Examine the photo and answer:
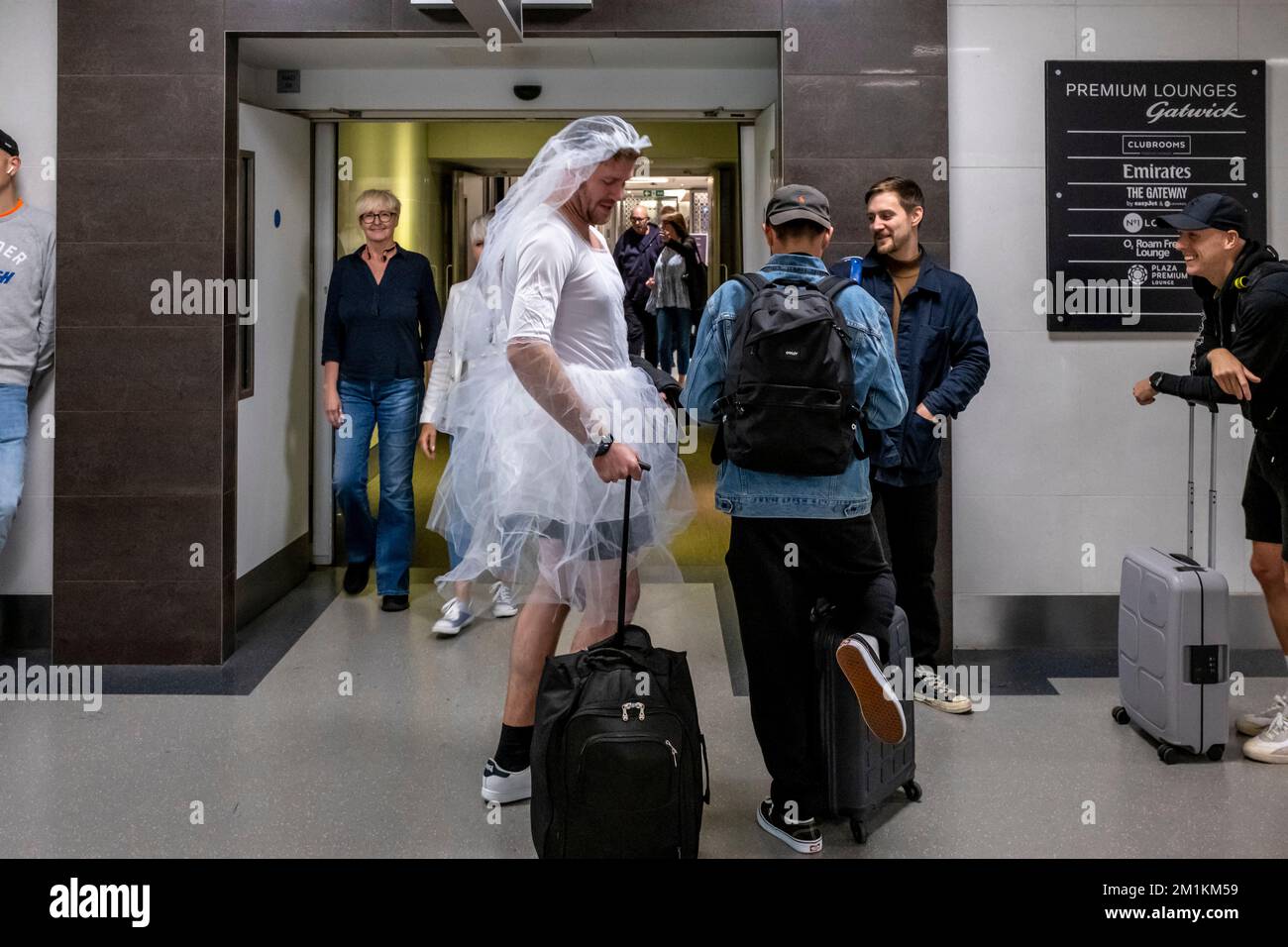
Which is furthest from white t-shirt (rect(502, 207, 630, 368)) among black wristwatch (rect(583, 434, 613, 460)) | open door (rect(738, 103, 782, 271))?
open door (rect(738, 103, 782, 271))

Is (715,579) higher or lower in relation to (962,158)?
lower

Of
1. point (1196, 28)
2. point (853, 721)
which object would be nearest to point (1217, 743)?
point (853, 721)

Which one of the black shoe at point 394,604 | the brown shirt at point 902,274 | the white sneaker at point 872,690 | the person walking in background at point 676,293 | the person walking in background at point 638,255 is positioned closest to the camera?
the white sneaker at point 872,690

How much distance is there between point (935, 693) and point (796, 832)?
1278 mm

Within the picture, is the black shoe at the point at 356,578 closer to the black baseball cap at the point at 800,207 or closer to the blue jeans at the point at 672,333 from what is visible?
the black baseball cap at the point at 800,207

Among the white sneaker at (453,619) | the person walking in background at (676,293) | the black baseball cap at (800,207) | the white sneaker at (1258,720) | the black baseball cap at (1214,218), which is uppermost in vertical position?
the person walking in background at (676,293)

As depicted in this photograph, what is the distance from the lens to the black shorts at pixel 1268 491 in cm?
370

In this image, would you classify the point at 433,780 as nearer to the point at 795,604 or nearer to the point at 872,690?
the point at 795,604

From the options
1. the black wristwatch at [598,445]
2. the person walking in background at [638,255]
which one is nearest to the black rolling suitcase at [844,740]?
the black wristwatch at [598,445]

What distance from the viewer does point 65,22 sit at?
181 inches

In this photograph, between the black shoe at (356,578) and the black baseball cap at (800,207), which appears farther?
the black shoe at (356,578)

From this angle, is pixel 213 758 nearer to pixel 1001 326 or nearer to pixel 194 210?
pixel 194 210

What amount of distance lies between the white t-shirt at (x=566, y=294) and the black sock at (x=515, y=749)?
967mm

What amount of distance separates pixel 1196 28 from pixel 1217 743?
8.69ft
